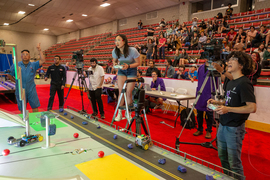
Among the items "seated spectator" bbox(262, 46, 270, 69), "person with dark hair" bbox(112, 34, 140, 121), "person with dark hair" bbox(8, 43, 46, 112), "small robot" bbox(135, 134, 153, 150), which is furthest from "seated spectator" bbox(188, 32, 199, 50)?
"small robot" bbox(135, 134, 153, 150)

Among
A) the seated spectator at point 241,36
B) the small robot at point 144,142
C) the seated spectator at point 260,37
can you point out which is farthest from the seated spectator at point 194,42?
the small robot at point 144,142

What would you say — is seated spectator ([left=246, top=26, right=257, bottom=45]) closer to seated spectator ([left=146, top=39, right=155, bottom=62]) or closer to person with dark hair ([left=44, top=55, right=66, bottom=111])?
seated spectator ([left=146, top=39, right=155, bottom=62])

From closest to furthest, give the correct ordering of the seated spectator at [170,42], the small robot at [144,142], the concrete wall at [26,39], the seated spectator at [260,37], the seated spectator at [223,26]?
the small robot at [144,142] < the seated spectator at [260,37] < the seated spectator at [223,26] < the seated spectator at [170,42] < the concrete wall at [26,39]

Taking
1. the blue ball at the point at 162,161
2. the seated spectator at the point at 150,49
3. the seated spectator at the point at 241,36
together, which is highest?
the seated spectator at the point at 241,36

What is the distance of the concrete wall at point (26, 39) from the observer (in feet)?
72.0

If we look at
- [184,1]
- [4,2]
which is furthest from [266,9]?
[4,2]

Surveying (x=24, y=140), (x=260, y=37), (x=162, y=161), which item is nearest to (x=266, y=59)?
(x=260, y=37)

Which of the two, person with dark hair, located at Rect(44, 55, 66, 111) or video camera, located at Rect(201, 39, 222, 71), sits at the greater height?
video camera, located at Rect(201, 39, 222, 71)

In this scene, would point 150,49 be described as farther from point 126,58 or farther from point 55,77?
point 126,58

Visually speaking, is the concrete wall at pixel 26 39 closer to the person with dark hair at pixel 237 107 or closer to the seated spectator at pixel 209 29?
the seated spectator at pixel 209 29

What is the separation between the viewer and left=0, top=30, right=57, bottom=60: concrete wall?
21.9m

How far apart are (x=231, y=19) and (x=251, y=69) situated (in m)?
10.4

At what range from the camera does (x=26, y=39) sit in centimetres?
2328

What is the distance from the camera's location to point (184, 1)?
12555mm
